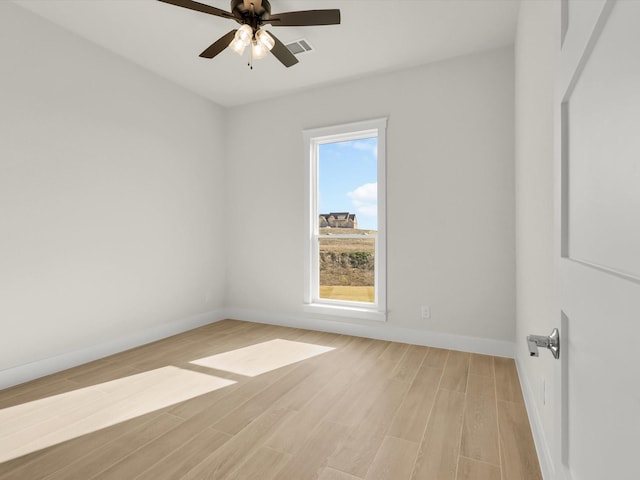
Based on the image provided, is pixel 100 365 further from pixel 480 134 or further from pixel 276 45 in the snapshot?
pixel 480 134

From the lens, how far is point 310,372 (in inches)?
108

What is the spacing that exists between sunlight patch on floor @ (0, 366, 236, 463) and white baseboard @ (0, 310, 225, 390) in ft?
1.49

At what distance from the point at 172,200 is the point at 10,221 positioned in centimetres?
151

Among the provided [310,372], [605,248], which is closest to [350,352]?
[310,372]

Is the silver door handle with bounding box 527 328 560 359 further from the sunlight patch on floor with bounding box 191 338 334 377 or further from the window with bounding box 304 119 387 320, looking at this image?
the window with bounding box 304 119 387 320

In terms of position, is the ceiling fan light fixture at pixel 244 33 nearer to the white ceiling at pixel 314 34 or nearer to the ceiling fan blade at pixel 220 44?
the ceiling fan blade at pixel 220 44

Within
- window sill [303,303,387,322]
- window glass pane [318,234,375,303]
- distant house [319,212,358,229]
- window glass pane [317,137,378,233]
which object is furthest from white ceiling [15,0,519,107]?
window sill [303,303,387,322]

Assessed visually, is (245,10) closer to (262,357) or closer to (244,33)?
(244,33)

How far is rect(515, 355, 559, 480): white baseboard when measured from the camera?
4.72ft

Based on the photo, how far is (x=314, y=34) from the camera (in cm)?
289

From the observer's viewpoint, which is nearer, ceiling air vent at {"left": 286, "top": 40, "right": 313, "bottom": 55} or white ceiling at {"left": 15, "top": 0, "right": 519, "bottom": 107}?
white ceiling at {"left": 15, "top": 0, "right": 519, "bottom": 107}

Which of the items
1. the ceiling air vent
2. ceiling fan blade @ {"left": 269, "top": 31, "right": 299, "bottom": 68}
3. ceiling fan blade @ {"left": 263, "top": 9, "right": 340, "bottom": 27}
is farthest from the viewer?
the ceiling air vent

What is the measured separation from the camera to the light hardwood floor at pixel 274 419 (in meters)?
1.62

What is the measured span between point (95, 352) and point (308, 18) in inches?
131
